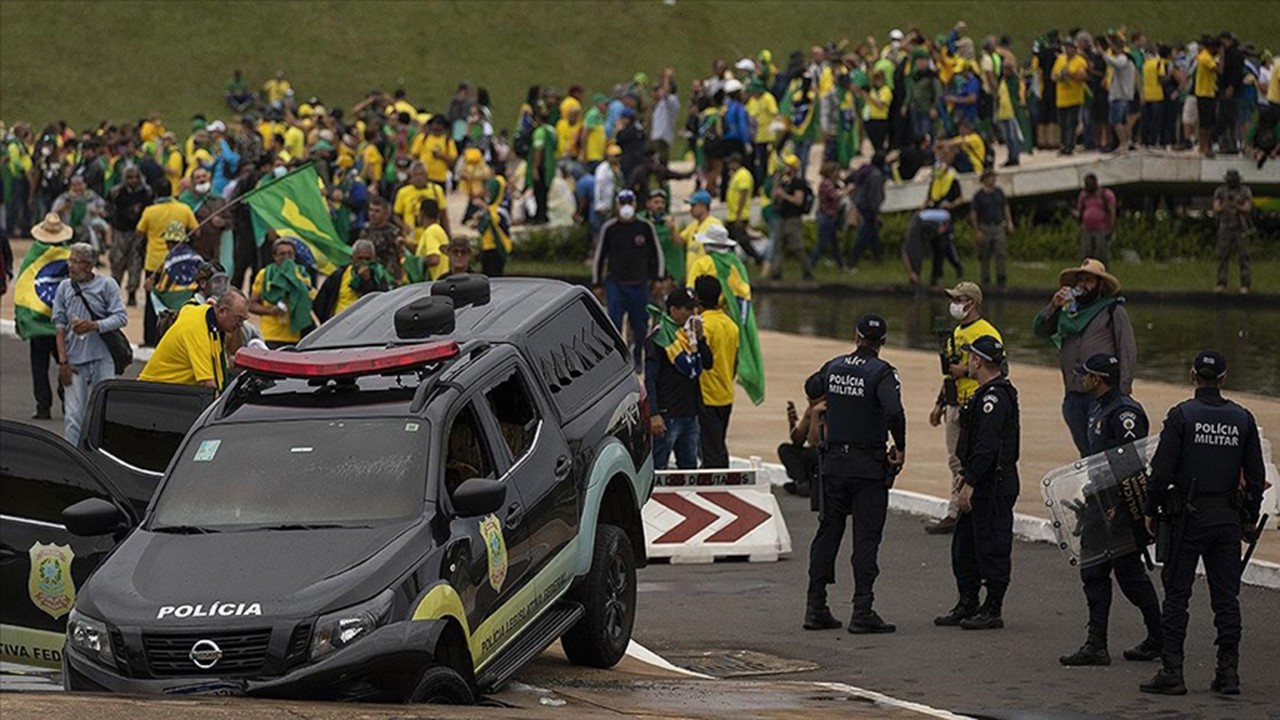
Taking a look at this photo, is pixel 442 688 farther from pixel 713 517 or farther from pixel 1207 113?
pixel 1207 113

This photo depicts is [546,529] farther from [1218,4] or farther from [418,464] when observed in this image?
[1218,4]

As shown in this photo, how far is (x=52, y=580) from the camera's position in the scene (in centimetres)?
1159

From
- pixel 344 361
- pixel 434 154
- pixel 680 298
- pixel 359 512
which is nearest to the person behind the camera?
pixel 359 512

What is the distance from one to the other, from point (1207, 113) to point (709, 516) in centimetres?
2310

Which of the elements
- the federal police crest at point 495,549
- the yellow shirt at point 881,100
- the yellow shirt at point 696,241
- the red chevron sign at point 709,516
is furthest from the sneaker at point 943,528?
the yellow shirt at point 881,100

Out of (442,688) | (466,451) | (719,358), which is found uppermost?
(466,451)

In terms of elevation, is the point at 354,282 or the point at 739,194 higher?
the point at 739,194

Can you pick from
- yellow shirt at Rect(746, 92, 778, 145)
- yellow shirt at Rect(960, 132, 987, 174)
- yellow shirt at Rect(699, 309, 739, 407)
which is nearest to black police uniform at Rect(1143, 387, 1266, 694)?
yellow shirt at Rect(699, 309, 739, 407)

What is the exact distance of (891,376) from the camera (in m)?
12.9

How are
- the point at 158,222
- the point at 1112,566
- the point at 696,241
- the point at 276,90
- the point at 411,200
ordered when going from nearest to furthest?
1. the point at 1112,566
2. the point at 696,241
3. the point at 158,222
4. the point at 411,200
5. the point at 276,90

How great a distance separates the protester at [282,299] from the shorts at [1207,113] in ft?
69.2

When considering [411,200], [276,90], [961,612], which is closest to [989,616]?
[961,612]

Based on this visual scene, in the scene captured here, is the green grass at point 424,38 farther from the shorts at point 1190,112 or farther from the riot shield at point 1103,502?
the riot shield at point 1103,502

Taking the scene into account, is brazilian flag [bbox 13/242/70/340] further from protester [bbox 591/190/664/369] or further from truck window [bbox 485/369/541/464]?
truck window [bbox 485/369/541/464]
